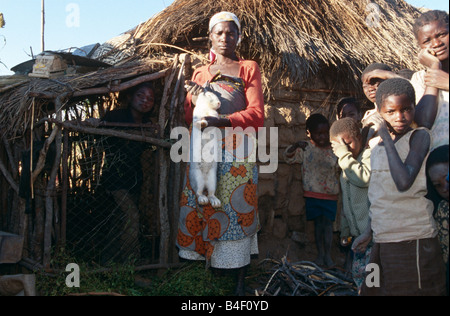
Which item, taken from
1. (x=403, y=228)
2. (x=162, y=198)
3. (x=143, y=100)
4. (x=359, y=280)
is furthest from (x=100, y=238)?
(x=403, y=228)

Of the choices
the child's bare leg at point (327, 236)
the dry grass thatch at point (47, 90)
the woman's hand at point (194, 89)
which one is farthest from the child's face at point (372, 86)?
the dry grass thatch at point (47, 90)

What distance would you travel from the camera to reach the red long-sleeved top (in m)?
3.04

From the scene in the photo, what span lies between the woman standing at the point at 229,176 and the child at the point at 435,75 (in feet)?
3.98

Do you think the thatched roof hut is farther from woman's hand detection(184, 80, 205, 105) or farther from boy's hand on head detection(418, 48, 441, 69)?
boy's hand on head detection(418, 48, 441, 69)

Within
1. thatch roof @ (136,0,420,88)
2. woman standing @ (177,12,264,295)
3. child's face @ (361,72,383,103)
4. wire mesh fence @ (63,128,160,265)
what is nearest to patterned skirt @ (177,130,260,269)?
woman standing @ (177,12,264,295)

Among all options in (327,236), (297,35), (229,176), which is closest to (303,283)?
(229,176)

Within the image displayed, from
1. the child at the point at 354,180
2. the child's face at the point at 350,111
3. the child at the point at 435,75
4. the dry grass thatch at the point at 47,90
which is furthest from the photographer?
the child's face at the point at 350,111

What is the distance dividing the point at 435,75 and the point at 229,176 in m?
1.56

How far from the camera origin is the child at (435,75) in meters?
2.29

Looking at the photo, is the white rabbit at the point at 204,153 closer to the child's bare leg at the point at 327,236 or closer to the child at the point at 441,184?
the child at the point at 441,184

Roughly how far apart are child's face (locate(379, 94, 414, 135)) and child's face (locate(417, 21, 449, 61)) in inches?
14.2

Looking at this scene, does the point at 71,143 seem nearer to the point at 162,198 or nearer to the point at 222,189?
the point at 162,198

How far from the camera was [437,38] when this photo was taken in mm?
2359

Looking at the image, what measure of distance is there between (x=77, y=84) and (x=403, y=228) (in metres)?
2.95
